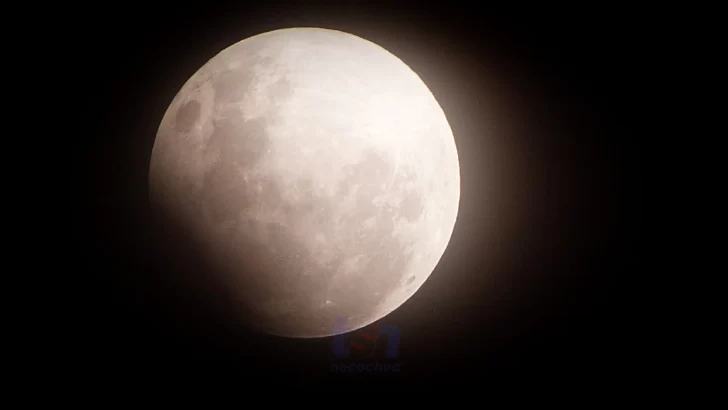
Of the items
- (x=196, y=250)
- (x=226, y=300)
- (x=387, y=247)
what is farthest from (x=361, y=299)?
(x=196, y=250)

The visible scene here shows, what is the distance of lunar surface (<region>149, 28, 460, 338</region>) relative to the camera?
5.13 ft

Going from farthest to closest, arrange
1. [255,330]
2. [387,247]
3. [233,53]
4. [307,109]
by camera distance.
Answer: [255,330] < [233,53] < [387,247] < [307,109]

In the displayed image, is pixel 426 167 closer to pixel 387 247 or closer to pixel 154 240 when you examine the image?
pixel 387 247

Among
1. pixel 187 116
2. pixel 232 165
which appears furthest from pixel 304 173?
pixel 187 116

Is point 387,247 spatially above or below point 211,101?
below

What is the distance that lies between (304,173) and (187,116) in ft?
1.69

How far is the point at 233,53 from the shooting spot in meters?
1.81

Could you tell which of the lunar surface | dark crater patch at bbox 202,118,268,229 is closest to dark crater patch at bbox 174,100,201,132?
the lunar surface

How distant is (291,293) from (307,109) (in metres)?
0.65

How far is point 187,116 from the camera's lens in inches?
67.0

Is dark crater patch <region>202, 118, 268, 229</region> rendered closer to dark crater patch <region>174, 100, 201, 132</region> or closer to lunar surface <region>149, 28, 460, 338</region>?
lunar surface <region>149, 28, 460, 338</region>

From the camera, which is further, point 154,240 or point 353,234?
point 154,240

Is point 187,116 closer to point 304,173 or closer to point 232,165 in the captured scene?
point 232,165

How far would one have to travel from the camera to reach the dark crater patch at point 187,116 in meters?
1.68
